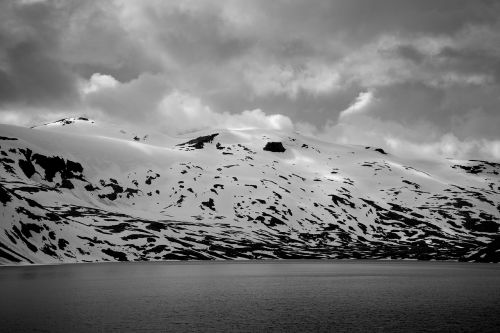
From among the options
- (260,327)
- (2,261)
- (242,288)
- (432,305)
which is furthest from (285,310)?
(2,261)

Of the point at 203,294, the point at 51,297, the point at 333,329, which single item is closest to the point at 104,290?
the point at 51,297

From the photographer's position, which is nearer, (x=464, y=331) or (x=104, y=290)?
(x=464, y=331)

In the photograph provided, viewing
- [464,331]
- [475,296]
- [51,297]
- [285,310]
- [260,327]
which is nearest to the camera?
[464,331]

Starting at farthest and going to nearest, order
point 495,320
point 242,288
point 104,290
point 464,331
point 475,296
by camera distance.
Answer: point 242,288
point 104,290
point 475,296
point 495,320
point 464,331

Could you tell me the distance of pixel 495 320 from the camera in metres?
58.9

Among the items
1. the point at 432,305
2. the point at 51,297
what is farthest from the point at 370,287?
the point at 51,297

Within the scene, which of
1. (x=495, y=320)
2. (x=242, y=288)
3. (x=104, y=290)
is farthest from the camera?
(x=242, y=288)

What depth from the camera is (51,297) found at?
81.5 meters

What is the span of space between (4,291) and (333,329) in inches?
2656

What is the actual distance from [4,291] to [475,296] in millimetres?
90772

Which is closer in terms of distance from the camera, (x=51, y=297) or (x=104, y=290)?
(x=51, y=297)

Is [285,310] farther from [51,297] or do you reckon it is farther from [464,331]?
[51,297]

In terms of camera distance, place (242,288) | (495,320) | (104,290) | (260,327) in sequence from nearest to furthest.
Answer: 1. (260,327)
2. (495,320)
3. (104,290)
4. (242,288)

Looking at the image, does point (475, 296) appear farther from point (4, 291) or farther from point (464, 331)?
point (4, 291)
